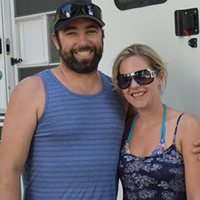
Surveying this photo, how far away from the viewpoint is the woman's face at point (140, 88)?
180 centimetres

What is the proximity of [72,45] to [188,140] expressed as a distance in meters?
0.72

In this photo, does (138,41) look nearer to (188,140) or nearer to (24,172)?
(188,140)

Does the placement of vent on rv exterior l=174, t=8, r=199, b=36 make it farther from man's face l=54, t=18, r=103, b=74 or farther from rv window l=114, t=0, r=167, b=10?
man's face l=54, t=18, r=103, b=74

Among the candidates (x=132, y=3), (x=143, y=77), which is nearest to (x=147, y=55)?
(x=143, y=77)

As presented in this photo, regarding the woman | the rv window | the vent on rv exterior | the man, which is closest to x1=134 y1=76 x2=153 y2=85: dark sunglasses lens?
the woman

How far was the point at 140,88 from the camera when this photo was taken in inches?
70.7

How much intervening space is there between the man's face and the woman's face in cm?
17

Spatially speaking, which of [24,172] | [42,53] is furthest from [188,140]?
[42,53]

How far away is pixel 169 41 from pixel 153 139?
1.82 ft

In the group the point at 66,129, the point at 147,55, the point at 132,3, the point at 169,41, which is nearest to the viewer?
the point at 66,129

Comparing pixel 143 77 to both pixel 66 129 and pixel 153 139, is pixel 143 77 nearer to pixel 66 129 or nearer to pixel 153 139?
pixel 153 139

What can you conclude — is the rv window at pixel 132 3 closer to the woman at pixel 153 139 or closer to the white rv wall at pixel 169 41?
the white rv wall at pixel 169 41

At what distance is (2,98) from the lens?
10.0ft

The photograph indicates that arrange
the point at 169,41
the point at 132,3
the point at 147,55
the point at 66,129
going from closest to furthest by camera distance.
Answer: the point at 66,129 < the point at 147,55 < the point at 169,41 < the point at 132,3
